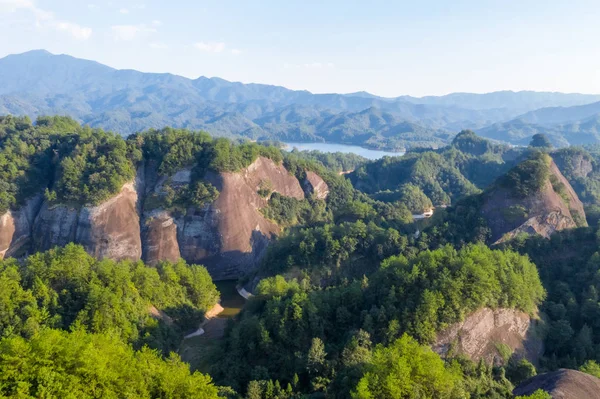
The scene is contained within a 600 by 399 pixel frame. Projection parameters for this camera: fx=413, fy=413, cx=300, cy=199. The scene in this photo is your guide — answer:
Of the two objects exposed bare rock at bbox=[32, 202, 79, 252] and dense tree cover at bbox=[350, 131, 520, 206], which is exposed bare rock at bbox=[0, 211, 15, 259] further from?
dense tree cover at bbox=[350, 131, 520, 206]

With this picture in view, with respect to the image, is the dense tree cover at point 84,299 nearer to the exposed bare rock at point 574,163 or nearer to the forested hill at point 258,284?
the forested hill at point 258,284

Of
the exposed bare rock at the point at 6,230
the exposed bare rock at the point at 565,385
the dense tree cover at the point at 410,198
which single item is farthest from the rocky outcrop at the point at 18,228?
the dense tree cover at the point at 410,198

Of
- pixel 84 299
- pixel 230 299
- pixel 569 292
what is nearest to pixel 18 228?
pixel 230 299

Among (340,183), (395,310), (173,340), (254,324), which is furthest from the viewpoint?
(340,183)

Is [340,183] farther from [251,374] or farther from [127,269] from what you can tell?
[251,374]

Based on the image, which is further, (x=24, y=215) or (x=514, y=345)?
(x=24, y=215)

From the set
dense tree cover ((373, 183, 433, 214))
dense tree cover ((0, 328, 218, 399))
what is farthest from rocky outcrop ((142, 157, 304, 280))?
dense tree cover ((0, 328, 218, 399))

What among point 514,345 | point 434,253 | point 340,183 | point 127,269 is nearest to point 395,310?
point 434,253
